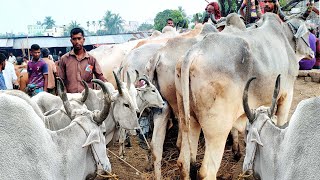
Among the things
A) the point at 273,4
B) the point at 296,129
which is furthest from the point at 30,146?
the point at 273,4

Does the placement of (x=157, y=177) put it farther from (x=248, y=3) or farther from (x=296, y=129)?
(x=248, y=3)

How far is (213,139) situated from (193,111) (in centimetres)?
40

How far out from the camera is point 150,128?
6445 millimetres

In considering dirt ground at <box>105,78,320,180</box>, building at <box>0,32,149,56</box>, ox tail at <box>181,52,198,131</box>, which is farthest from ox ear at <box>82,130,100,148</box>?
building at <box>0,32,149,56</box>

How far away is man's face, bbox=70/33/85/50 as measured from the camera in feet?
18.4

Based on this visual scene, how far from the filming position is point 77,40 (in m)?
5.62

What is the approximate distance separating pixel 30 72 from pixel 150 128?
199cm

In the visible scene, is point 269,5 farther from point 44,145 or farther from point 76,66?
point 44,145

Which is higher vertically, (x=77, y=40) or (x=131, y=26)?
(x=77, y=40)

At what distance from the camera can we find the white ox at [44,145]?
9.55ft

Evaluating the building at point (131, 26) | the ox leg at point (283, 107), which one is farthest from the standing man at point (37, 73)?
the building at point (131, 26)

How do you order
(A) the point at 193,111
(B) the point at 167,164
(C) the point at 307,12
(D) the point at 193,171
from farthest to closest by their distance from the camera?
(C) the point at 307,12, (B) the point at 167,164, (D) the point at 193,171, (A) the point at 193,111

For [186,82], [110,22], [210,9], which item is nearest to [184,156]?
[186,82]

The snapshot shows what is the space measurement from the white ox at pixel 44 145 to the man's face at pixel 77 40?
6.76 feet
